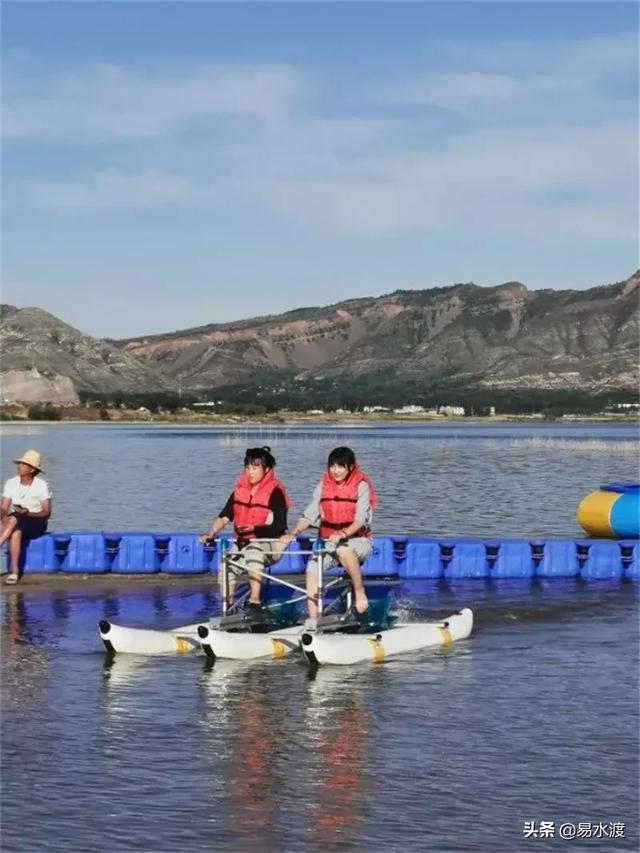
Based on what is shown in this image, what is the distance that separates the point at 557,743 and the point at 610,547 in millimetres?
12155

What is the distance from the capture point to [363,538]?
1702 cm

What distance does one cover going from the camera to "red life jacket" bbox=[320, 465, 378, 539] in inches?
666

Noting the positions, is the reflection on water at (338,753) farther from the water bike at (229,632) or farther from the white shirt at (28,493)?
the white shirt at (28,493)

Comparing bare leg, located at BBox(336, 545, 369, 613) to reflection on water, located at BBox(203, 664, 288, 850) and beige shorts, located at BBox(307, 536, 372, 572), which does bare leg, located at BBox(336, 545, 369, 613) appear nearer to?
beige shorts, located at BBox(307, 536, 372, 572)

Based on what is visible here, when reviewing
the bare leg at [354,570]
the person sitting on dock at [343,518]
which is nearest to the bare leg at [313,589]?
the person sitting on dock at [343,518]

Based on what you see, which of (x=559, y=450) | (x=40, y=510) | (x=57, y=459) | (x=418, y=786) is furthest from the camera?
(x=559, y=450)

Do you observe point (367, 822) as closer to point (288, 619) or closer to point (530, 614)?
point (288, 619)

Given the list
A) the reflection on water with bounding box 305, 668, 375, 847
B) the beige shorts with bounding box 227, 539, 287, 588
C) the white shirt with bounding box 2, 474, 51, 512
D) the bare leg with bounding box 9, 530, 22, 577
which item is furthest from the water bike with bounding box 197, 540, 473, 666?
the bare leg with bounding box 9, 530, 22, 577

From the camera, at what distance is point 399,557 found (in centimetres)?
2434

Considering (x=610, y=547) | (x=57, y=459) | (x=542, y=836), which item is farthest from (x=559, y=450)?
(x=542, y=836)

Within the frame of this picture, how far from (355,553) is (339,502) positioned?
60 centimetres

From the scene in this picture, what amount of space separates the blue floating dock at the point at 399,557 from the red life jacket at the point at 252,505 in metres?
5.60

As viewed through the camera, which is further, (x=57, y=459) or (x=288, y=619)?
(x=57, y=459)

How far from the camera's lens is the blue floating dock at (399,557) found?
23859 mm
